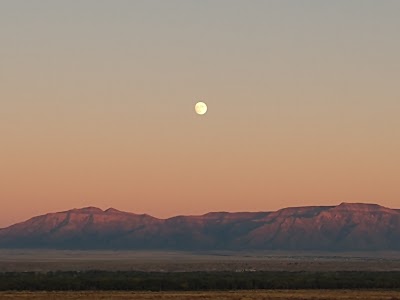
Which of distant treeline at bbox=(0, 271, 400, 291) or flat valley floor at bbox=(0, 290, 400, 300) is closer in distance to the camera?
flat valley floor at bbox=(0, 290, 400, 300)

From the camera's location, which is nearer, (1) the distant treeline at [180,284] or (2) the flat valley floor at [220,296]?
(2) the flat valley floor at [220,296]

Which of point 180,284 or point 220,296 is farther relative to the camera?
point 180,284

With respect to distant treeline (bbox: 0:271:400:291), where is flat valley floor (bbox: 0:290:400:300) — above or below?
below

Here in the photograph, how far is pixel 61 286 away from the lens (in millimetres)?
70438

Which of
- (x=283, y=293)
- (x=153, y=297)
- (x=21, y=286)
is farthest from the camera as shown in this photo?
(x=21, y=286)

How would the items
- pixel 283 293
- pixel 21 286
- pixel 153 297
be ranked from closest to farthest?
pixel 153 297, pixel 283 293, pixel 21 286

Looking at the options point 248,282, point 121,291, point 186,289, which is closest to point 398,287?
point 248,282

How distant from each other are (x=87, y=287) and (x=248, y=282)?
13630 millimetres

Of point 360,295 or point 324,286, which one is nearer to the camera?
point 360,295

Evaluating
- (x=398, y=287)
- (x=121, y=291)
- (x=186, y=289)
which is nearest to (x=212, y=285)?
(x=186, y=289)

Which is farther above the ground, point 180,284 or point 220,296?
point 180,284

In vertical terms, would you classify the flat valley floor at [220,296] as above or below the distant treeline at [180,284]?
below

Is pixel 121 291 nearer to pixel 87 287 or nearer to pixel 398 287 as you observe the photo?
pixel 87 287

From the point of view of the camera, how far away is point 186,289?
71188mm
